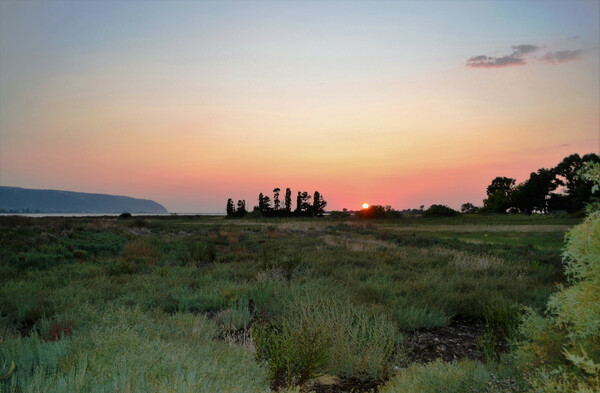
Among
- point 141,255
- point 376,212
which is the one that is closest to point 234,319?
point 141,255

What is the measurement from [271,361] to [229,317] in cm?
248

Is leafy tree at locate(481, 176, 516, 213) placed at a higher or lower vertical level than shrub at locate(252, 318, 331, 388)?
higher

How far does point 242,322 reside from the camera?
696cm

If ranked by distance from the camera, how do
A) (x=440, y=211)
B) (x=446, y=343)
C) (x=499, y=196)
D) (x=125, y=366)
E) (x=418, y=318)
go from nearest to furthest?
(x=125, y=366) < (x=446, y=343) < (x=418, y=318) < (x=440, y=211) < (x=499, y=196)

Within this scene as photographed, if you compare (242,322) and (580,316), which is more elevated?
(580,316)

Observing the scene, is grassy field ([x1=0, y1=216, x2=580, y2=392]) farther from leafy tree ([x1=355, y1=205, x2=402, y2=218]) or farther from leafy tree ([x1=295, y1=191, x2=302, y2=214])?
leafy tree ([x1=295, y1=191, x2=302, y2=214])

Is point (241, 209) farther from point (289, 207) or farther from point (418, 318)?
point (418, 318)

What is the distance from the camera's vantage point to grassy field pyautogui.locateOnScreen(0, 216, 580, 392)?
3.75 meters

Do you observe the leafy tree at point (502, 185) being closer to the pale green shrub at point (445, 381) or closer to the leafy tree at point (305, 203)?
the leafy tree at point (305, 203)

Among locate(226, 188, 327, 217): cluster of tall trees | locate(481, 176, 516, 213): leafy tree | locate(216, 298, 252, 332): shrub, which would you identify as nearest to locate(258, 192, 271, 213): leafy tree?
locate(226, 188, 327, 217): cluster of tall trees

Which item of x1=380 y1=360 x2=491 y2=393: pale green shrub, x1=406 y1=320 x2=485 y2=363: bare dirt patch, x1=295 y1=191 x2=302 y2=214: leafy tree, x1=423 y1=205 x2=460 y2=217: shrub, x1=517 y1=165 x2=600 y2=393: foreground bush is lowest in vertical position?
x1=406 y1=320 x2=485 y2=363: bare dirt patch

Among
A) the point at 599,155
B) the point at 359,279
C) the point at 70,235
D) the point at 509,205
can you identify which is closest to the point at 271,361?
the point at 599,155

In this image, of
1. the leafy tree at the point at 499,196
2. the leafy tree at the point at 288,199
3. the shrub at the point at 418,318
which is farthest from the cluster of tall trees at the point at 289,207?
the shrub at the point at 418,318

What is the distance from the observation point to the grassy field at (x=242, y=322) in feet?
12.3
